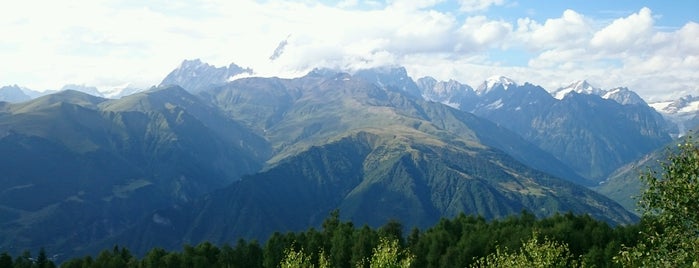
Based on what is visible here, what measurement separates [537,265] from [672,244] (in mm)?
20986

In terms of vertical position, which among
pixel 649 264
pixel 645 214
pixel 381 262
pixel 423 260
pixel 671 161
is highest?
pixel 671 161

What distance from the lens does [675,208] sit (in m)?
40.7

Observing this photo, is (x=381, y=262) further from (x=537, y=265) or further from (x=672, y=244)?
(x=672, y=244)

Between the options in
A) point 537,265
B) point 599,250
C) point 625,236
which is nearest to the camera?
point 537,265

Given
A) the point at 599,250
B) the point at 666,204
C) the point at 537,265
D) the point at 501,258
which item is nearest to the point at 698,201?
the point at 666,204

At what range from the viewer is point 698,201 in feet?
131

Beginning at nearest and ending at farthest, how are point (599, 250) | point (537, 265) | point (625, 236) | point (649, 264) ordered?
point (649, 264)
point (537, 265)
point (599, 250)
point (625, 236)

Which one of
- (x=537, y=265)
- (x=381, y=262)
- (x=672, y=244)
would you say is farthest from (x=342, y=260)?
(x=672, y=244)

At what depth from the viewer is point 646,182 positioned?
42.0 metres

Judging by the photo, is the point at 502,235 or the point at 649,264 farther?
the point at 502,235

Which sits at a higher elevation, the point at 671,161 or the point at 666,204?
the point at 671,161

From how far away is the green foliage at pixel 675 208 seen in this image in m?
39.2

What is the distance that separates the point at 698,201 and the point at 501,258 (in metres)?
31.7

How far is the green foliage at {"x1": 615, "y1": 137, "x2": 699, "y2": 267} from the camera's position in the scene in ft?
129
